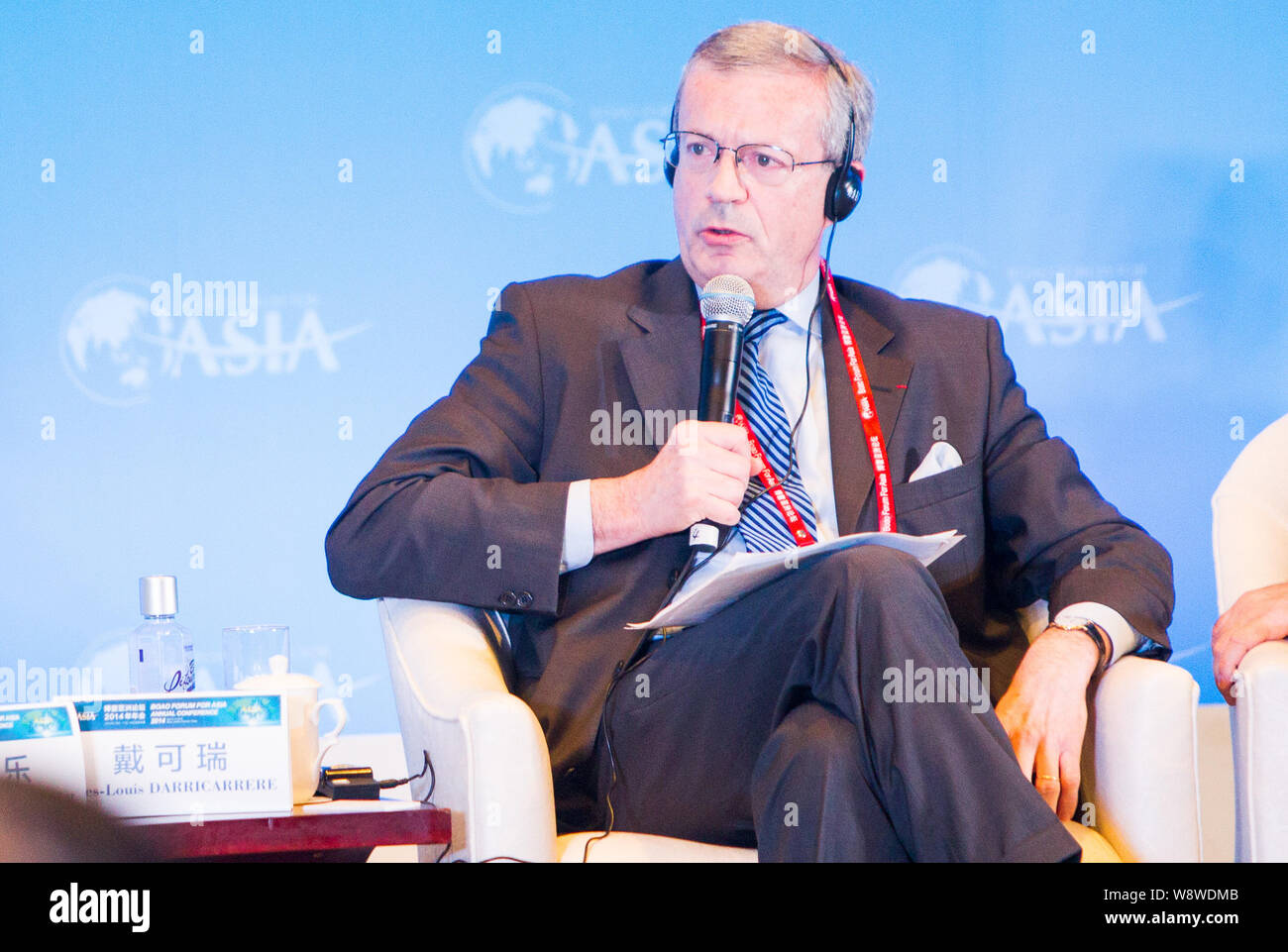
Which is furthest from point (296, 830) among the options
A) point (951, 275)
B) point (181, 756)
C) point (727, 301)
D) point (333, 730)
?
point (951, 275)

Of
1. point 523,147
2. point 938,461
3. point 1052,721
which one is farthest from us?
point 523,147

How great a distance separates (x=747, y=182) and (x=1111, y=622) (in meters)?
0.84

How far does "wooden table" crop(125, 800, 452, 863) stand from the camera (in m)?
1.33

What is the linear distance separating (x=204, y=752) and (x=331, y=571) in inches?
17.1

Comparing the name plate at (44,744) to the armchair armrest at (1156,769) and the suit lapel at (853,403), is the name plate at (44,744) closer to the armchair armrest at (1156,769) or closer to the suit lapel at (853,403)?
the suit lapel at (853,403)

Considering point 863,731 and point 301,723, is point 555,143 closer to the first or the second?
point 301,723

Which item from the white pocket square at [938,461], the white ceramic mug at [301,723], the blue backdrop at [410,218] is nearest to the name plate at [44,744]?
the white ceramic mug at [301,723]

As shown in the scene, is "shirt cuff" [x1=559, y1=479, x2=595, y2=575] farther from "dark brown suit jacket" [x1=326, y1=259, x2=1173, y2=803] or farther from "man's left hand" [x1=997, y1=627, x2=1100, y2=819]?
"man's left hand" [x1=997, y1=627, x2=1100, y2=819]

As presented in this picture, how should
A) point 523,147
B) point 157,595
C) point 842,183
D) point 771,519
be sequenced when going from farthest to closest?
1. point 523,147
2. point 842,183
3. point 771,519
4. point 157,595

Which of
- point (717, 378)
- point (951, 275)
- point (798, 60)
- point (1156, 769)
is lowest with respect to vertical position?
point (1156, 769)

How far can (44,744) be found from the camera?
4.34 feet

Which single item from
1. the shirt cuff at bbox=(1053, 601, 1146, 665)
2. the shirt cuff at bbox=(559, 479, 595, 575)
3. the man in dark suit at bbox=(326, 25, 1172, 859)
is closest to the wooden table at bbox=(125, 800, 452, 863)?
the man in dark suit at bbox=(326, 25, 1172, 859)
